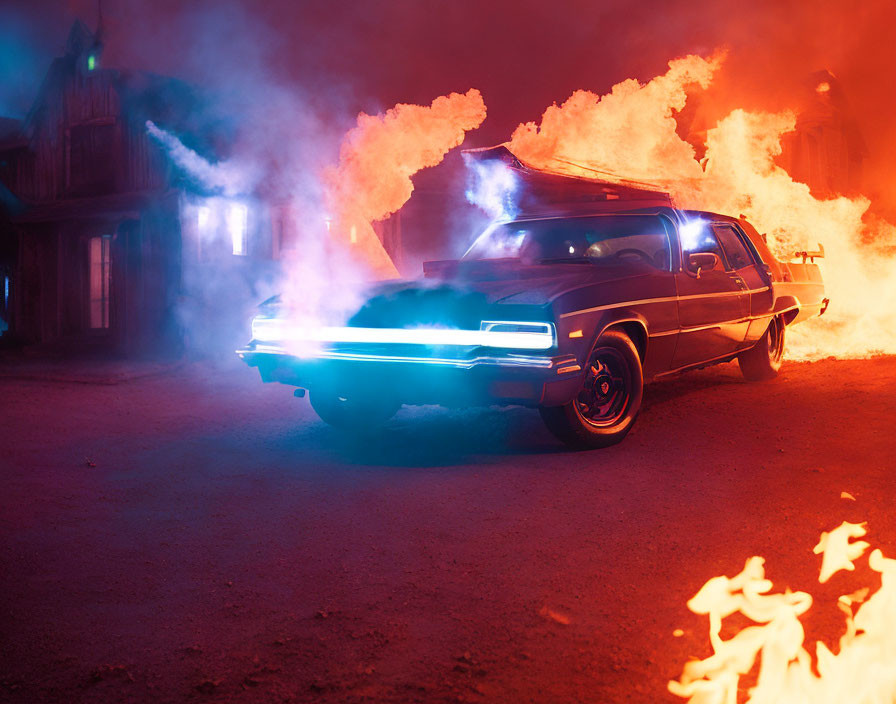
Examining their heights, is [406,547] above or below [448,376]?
below

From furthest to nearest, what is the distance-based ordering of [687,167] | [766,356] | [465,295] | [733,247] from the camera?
[687,167] < [766,356] < [733,247] < [465,295]

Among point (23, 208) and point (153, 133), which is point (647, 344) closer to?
point (153, 133)

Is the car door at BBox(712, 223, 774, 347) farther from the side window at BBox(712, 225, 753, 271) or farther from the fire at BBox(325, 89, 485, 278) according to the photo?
the fire at BBox(325, 89, 485, 278)

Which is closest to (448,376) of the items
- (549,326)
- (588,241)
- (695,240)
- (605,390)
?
(549,326)

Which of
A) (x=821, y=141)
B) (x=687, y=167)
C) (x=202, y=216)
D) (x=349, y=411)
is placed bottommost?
(x=349, y=411)

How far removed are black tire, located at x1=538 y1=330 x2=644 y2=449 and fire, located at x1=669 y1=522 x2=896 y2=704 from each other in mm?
2191

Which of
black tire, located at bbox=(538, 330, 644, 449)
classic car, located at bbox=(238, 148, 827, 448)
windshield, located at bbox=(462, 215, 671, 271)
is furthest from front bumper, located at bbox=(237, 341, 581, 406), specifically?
windshield, located at bbox=(462, 215, 671, 271)

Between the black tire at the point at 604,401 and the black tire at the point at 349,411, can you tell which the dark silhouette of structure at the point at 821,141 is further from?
the black tire at the point at 349,411

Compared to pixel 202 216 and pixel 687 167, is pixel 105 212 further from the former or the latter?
pixel 687 167

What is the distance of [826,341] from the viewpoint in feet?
41.0

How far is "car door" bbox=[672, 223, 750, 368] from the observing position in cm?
644

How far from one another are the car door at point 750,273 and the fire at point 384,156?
909cm

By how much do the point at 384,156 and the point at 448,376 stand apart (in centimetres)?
1190

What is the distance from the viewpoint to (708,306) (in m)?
6.75
